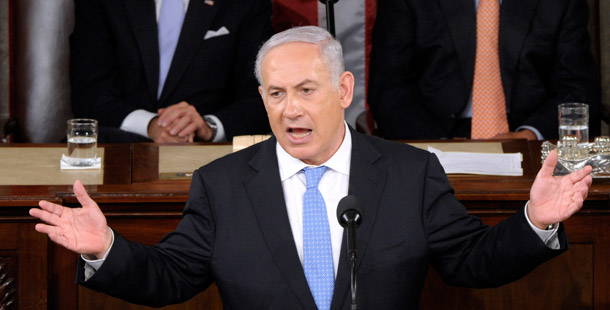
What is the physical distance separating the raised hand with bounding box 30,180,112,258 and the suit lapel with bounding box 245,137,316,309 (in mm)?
344

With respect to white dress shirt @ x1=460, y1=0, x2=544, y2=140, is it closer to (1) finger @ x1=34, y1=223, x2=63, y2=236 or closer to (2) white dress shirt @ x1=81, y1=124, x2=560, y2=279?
(2) white dress shirt @ x1=81, y1=124, x2=560, y2=279

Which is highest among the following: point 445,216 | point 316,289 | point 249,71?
point 249,71

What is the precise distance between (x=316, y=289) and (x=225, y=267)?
0.20 metres

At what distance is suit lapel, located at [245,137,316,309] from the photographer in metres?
1.97

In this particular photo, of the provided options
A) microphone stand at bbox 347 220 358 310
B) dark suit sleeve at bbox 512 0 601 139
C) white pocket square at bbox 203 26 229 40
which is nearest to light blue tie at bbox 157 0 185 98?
white pocket square at bbox 203 26 229 40

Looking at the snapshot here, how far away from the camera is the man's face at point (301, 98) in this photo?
1956 millimetres

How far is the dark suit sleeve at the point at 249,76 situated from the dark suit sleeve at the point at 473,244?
1.84 m

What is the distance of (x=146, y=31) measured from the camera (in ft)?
12.7

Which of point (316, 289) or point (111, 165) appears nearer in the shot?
point (316, 289)

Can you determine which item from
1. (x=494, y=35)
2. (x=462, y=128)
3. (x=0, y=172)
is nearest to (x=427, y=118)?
(x=462, y=128)

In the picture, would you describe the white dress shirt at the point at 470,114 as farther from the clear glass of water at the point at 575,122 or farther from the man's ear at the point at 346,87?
the man's ear at the point at 346,87

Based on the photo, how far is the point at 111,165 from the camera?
2891mm

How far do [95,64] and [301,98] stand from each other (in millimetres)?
2147

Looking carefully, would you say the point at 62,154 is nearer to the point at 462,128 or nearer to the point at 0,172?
the point at 0,172
